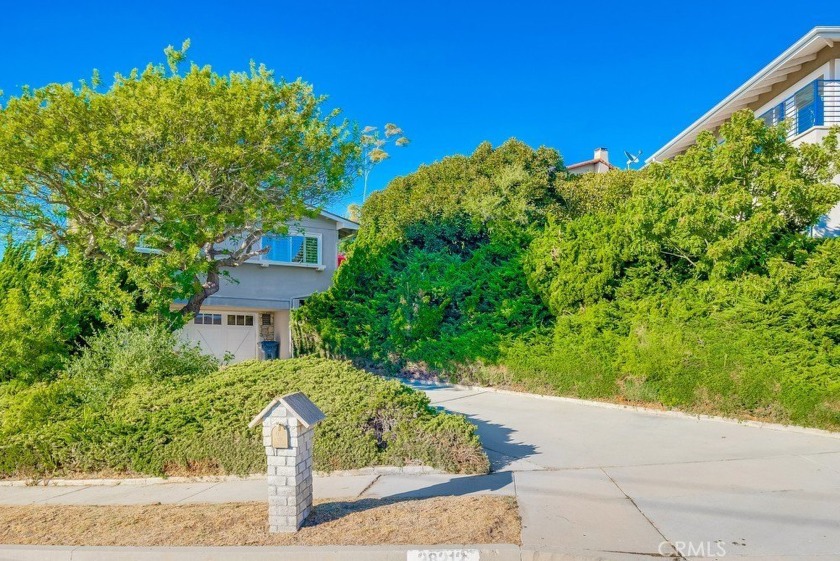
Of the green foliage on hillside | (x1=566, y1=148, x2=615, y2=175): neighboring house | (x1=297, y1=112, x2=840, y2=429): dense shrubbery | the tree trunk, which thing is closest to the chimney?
(x1=566, y1=148, x2=615, y2=175): neighboring house

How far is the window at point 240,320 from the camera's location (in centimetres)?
2261

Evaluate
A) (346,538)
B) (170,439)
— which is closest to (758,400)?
(346,538)

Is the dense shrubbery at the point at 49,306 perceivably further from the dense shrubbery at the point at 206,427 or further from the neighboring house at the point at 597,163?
the neighboring house at the point at 597,163

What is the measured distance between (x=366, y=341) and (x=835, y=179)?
36.6 ft

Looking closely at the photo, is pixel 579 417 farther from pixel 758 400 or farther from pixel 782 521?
pixel 782 521

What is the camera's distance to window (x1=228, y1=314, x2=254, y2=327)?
74.2ft

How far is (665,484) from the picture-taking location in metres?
6.69

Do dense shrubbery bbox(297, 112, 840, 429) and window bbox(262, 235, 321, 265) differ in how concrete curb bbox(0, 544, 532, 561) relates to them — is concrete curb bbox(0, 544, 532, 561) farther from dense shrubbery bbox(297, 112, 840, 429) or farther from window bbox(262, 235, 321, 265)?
window bbox(262, 235, 321, 265)

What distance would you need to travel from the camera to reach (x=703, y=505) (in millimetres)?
5945

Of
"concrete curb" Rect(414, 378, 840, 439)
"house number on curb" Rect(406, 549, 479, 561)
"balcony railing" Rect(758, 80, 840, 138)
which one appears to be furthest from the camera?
"balcony railing" Rect(758, 80, 840, 138)

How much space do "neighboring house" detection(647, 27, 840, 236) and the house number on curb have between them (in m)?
10.3

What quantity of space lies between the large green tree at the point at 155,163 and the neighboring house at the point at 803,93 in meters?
10.1

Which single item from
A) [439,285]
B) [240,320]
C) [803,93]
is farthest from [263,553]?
[240,320]

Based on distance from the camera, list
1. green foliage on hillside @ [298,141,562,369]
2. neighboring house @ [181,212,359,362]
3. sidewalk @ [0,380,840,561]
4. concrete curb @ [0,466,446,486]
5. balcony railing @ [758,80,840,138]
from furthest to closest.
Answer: neighboring house @ [181,212,359,362] < green foliage on hillside @ [298,141,562,369] < balcony railing @ [758,80,840,138] < concrete curb @ [0,466,446,486] < sidewalk @ [0,380,840,561]
